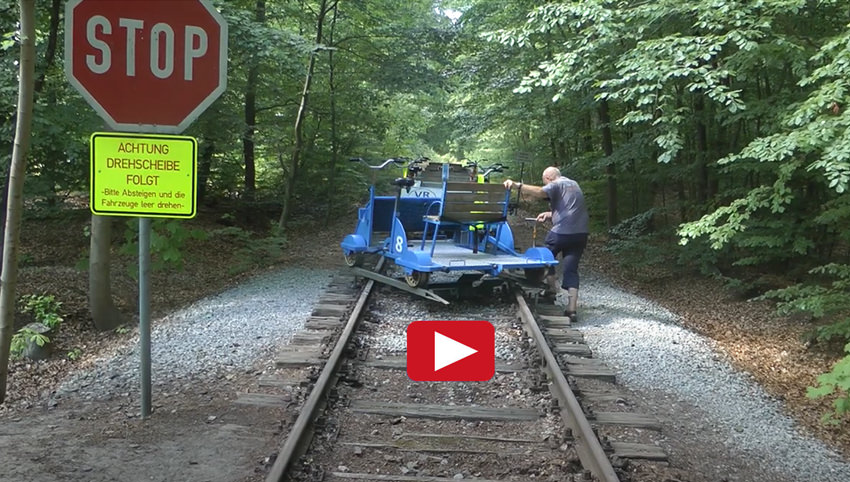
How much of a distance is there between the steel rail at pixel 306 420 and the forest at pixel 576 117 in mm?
2446

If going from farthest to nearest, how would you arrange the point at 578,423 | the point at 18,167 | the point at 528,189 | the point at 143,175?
the point at 528,189
the point at 18,167
the point at 578,423
the point at 143,175

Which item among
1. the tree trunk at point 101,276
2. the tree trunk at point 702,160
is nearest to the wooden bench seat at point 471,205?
the tree trunk at point 101,276

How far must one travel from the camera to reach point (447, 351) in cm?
605

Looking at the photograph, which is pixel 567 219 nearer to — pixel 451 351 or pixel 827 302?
pixel 451 351

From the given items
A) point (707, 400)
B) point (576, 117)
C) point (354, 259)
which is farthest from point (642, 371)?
point (576, 117)

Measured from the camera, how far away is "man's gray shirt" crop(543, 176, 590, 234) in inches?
310

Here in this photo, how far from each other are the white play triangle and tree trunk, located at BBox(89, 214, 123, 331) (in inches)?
162

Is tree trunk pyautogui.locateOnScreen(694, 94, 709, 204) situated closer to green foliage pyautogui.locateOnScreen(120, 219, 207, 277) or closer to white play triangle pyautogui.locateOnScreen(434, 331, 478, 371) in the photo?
white play triangle pyautogui.locateOnScreen(434, 331, 478, 371)

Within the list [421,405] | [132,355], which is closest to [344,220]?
[132,355]

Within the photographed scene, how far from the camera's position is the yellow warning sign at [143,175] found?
3855 mm

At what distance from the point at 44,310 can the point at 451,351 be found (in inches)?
201

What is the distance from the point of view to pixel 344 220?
21.0m

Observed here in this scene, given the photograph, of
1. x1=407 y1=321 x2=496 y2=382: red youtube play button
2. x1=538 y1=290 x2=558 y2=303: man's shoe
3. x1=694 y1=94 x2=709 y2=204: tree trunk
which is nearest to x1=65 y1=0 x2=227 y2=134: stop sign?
x1=407 y1=321 x2=496 y2=382: red youtube play button

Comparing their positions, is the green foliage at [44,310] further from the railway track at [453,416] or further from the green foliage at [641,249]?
the green foliage at [641,249]
